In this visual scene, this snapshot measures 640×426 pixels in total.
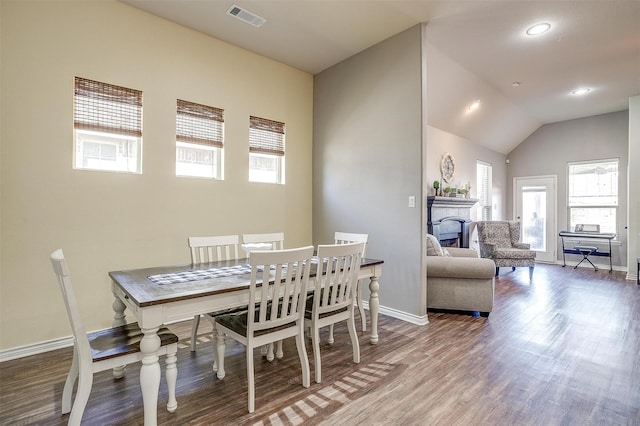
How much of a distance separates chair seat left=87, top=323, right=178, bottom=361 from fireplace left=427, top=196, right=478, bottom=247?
4404mm

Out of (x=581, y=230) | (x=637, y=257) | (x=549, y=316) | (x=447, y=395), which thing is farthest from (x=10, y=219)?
(x=581, y=230)

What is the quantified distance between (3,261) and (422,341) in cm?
364

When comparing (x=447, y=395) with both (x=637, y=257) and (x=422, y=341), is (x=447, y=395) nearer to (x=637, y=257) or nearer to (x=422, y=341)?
(x=422, y=341)

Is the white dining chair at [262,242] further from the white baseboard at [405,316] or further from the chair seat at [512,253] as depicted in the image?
the chair seat at [512,253]

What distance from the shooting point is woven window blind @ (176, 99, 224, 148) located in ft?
11.6

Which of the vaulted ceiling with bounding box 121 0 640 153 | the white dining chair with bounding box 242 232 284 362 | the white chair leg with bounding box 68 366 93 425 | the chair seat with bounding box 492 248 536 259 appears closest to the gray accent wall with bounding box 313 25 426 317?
the vaulted ceiling with bounding box 121 0 640 153

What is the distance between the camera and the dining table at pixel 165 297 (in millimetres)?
1680

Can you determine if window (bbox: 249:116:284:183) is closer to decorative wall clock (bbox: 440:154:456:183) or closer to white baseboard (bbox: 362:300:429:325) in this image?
white baseboard (bbox: 362:300:429:325)

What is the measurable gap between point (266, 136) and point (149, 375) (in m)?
3.21

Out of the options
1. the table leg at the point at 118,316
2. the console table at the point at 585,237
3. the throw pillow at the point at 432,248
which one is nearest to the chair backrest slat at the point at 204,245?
the table leg at the point at 118,316

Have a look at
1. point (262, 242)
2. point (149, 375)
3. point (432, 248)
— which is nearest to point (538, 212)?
point (432, 248)

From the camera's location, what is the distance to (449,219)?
584 centimetres

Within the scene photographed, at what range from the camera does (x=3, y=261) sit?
2.59m

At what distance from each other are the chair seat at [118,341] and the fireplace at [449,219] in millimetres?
4404
